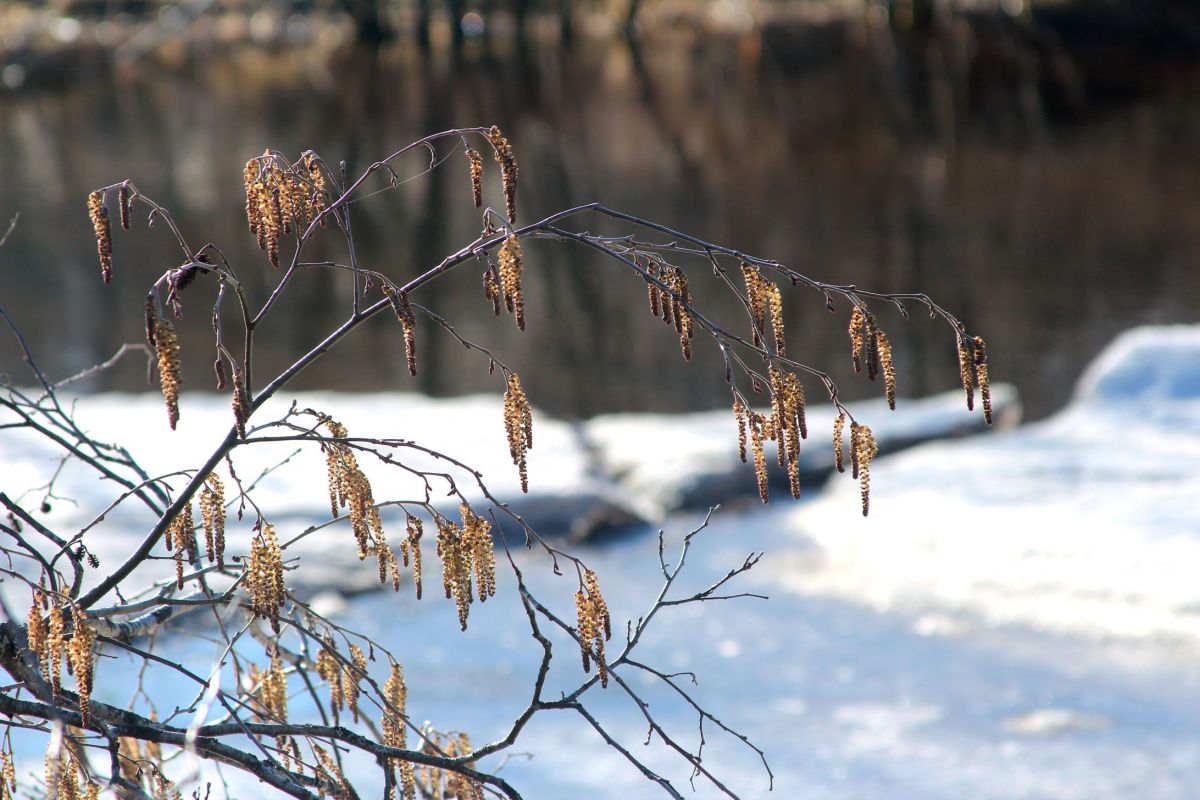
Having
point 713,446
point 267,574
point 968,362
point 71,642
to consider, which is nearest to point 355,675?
point 267,574

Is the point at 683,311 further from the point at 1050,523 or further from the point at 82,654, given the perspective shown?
the point at 1050,523

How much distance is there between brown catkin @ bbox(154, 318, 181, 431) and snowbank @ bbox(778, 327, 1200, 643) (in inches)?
172

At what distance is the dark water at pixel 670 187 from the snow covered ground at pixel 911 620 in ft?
6.89

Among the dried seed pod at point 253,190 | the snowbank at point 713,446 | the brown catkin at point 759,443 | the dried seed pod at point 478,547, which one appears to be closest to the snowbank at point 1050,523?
the snowbank at point 713,446

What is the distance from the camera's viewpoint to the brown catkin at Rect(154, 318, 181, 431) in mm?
1562

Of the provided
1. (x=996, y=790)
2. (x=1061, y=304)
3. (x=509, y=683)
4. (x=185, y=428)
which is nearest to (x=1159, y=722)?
(x=996, y=790)

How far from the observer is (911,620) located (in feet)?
18.0

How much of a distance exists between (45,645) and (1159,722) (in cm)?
370

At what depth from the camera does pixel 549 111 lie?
21.0 metres

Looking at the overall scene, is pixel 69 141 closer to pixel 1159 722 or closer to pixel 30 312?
pixel 30 312

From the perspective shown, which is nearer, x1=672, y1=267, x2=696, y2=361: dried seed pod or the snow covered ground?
x1=672, y1=267, x2=696, y2=361: dried seed pod

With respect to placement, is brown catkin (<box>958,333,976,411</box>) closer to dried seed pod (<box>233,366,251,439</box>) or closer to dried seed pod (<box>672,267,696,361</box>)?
dried seed pod (<box>672,267,696,361</box>)

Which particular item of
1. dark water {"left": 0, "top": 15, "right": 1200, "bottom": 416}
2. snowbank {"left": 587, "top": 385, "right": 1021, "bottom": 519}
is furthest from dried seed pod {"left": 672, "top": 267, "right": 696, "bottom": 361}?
snowbank {"left": 587, "top": 385, "right": 1021, "bottom": 519}

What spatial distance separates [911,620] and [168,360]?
4.35 meters
